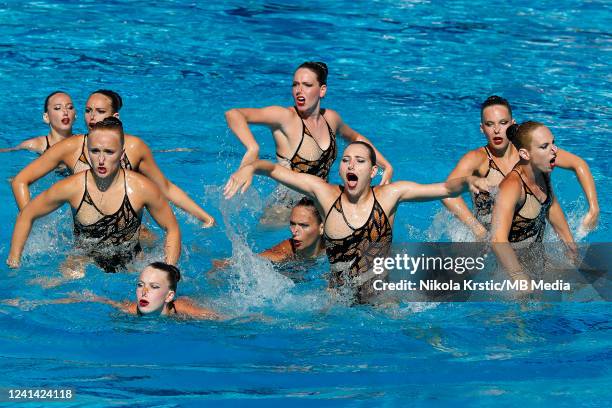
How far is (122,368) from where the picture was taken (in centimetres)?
678

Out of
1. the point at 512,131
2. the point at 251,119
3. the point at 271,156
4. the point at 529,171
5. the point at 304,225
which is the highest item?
the point at 271,156

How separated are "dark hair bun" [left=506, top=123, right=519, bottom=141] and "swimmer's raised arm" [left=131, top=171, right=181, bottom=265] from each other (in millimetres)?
2676

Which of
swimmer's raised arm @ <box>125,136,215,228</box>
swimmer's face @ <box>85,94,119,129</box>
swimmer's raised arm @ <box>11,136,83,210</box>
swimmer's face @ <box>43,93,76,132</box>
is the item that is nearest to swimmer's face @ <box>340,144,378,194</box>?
swimmer's raised arm @ <box>125,136,215,228</box>

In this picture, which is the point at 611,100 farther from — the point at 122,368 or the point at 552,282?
the point at 122,368

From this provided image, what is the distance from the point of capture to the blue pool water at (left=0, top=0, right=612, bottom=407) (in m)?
6.69

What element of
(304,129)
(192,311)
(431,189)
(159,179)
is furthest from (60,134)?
(431,189)

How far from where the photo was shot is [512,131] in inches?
309

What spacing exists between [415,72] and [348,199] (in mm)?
6852

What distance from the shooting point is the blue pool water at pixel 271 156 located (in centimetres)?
669

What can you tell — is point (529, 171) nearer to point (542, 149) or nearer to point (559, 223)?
point (542, 149)

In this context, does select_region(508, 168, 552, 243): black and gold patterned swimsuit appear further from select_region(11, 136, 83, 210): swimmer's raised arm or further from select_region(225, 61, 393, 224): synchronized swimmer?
select_region(11, 136, 83, 210): swimmer's raised arm

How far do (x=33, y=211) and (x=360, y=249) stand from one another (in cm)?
251

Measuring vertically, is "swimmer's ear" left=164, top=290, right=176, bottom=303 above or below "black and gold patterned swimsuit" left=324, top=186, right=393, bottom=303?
below

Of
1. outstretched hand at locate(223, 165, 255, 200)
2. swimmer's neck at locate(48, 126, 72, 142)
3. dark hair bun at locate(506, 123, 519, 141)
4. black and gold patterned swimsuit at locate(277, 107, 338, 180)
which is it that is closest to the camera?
outstretched hand at locate(223, 165, 255, 200)
